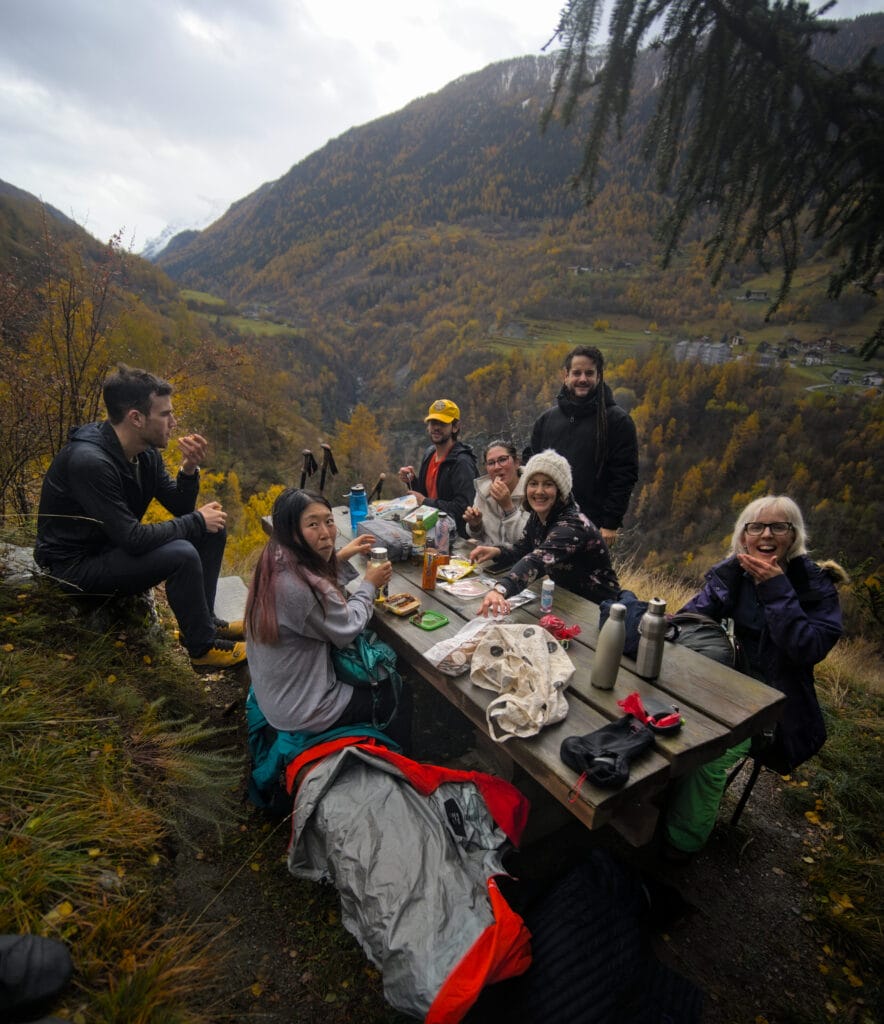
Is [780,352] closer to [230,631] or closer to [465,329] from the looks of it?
[465,329]

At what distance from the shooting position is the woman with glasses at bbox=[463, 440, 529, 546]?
3.60m

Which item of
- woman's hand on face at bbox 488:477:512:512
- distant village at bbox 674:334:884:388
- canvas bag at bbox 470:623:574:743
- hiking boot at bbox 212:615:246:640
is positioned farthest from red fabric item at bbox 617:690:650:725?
distant village at bbox 674:334:884:388

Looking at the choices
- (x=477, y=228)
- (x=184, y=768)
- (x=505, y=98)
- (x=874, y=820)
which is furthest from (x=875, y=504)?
(x=505, y=98)

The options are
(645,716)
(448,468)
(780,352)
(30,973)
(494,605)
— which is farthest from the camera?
(780,352)

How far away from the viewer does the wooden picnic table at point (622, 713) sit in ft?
5.24

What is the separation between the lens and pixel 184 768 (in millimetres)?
2207

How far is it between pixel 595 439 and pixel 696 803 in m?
2.43

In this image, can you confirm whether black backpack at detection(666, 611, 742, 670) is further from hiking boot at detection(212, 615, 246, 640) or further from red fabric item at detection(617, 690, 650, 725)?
hiking boot at detection(212, 615, 246, 640)

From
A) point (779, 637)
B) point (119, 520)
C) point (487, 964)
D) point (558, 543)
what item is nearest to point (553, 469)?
point (558, 543)

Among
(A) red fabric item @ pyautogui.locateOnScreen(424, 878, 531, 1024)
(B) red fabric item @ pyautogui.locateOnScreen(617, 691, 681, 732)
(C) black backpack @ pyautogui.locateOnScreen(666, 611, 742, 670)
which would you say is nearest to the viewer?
(A) red fabric item @ pyautogui.locateOnScreen(424, 878, 531, 1024)

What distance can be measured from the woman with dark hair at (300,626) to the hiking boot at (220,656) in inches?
47.6

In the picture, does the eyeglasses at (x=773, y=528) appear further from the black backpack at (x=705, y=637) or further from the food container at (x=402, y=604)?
the food container at (x=402, y=604)

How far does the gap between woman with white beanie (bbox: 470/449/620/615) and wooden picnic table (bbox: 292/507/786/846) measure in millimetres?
261

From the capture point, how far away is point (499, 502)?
3.62 m
